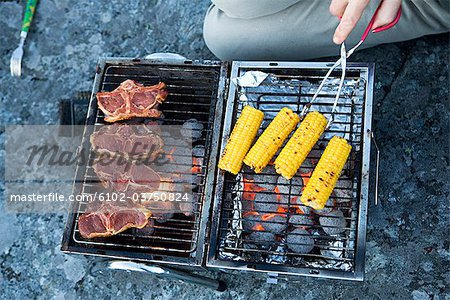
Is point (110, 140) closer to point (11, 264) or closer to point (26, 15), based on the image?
point (11, 264)

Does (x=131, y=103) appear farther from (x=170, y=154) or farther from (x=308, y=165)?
(x=308, y=165)

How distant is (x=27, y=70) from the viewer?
3842 millimetres

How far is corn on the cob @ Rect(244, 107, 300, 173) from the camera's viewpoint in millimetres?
2648

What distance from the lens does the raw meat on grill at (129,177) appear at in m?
2.80

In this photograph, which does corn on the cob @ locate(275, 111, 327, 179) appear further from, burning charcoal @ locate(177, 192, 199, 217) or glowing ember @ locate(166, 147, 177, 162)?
glowing ember @ locate(166, 147, 177, 162)

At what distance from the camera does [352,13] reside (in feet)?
7.69

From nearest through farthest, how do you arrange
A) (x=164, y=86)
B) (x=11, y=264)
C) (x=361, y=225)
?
(x=361, y=225)
(x=164, y=86)
(x=11, y=264)

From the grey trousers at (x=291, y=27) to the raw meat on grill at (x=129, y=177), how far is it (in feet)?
3.21

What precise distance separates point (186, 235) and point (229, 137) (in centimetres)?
57

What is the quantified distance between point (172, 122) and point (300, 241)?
955 millimetres

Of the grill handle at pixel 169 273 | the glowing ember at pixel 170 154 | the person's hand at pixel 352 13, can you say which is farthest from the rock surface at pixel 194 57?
the person's hand at pixel 352 13

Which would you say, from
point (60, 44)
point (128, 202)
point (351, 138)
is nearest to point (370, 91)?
point (351, 138)

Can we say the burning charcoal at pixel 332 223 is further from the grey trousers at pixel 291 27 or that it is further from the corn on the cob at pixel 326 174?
the grey trousers at pixel 291 27

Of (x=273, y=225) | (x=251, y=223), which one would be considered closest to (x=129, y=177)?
(x=251, y=223)
